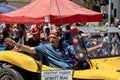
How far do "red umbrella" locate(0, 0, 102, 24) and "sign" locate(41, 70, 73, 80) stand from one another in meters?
4.16

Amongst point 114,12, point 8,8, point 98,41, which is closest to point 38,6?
point 8,8

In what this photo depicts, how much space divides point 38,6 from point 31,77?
4.91 m

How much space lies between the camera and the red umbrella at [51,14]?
1199 centimetres

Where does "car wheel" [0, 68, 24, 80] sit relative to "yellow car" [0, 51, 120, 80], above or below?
below

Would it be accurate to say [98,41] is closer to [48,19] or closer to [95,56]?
[95,56]

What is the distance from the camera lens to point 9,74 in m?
8.12

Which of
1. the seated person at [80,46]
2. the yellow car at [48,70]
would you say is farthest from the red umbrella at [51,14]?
the seated person at [80,46]

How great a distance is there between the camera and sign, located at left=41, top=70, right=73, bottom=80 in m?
7.46

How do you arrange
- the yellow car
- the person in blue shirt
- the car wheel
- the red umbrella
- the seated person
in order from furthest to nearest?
the red umbrella < the car wheel < the person in blue shirt < the seated person < the yellow car

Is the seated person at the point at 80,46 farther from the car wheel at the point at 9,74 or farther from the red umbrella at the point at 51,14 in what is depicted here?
the red umbrella at the point at 51,14

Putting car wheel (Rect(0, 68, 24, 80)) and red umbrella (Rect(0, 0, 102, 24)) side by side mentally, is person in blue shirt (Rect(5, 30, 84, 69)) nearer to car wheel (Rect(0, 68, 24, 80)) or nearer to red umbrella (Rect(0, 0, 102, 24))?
car wheel (Rect(0, 68, 24, 80))

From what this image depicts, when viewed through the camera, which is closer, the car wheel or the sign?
the sign

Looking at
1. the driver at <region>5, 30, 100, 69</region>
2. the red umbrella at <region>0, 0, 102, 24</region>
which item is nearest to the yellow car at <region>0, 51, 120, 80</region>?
the driver at <region>5, 30, 100, 69</region>

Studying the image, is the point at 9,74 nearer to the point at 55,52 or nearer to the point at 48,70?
the point at 48,70
